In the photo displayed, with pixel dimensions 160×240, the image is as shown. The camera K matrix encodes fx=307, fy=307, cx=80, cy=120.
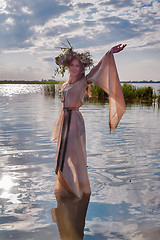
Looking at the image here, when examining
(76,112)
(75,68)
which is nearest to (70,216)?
(76,112)

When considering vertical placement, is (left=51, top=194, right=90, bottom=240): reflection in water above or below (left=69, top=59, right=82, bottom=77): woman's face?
below

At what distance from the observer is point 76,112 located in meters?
5.09

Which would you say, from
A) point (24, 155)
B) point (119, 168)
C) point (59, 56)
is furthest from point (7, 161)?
point (59, 56)

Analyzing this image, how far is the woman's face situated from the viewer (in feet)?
16.6

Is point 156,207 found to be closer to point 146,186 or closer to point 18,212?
point 146,186

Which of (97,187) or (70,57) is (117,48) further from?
(97,187)

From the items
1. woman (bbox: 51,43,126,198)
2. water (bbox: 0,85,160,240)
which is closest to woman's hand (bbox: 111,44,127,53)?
woman (bbox: 51,43,126,198)

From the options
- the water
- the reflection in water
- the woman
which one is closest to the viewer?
the reflection in water

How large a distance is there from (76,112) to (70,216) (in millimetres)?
1665

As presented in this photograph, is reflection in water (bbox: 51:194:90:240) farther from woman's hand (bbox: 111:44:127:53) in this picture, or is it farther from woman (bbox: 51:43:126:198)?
woman's hand (bbox: 111:44:127:53)

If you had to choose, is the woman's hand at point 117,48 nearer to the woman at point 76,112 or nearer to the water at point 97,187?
the woman at point 76,112

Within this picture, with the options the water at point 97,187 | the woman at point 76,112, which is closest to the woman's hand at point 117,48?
the woman at point 76,112

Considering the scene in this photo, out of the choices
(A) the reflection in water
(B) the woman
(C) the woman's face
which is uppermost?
(C) the woman's face

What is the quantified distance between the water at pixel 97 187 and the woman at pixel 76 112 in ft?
1.30
